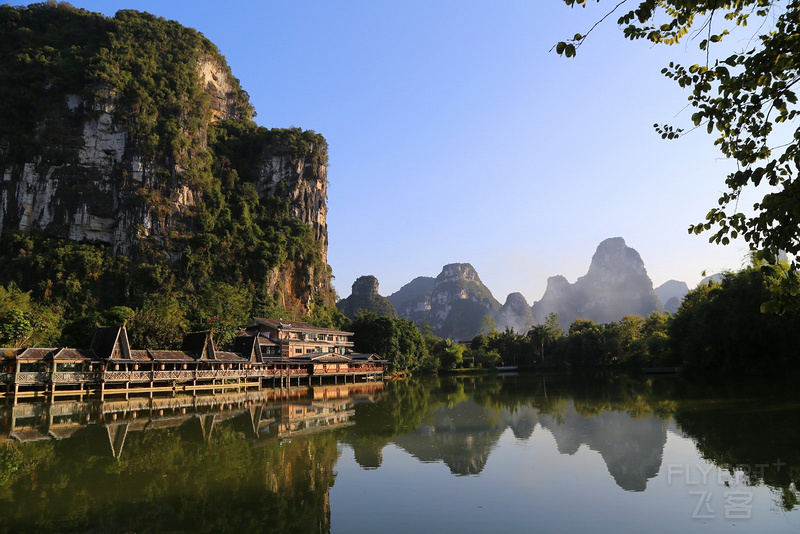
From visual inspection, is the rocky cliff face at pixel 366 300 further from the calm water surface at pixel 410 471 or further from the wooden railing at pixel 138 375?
the calm water surface at pixel 410 471

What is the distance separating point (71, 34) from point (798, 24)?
8407 centimetres

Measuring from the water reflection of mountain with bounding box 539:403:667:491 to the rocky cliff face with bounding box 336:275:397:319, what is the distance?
394 ft

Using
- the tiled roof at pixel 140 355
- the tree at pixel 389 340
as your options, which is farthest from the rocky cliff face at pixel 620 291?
the tiled roof at pixel 140 355

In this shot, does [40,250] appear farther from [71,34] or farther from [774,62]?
[774,62]

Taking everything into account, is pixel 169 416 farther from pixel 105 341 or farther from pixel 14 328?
pixel 14 328

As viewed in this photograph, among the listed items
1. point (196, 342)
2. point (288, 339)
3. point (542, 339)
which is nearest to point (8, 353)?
point (196, 342)

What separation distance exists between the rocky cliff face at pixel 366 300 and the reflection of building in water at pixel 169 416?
110 metres

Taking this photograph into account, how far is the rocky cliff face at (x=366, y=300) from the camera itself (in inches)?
5625

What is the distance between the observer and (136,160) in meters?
60.2

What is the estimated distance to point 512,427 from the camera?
1972 cm

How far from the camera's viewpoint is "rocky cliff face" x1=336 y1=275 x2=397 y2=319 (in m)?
143

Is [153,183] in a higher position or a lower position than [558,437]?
higher

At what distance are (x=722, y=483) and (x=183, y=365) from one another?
110 feet

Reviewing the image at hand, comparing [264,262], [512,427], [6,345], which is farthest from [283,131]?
[512,427]
